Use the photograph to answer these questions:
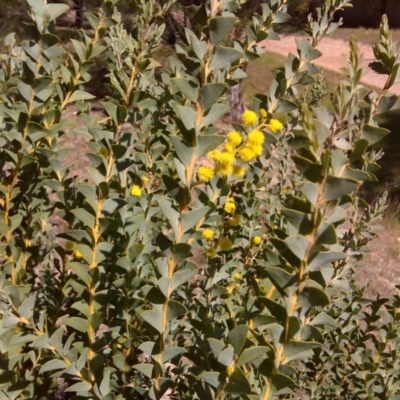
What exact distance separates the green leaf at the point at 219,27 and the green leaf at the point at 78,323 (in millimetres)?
647

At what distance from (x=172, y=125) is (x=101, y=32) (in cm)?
30

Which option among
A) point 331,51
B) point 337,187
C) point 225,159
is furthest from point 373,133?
point 331,51

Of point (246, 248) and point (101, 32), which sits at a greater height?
point (101, 32)

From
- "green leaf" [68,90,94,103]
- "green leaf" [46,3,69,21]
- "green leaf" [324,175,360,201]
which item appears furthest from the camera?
"green leaf" [68,90,94,103]

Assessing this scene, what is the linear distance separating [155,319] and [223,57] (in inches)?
19.5

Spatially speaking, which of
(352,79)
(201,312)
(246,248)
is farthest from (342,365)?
(352,79)

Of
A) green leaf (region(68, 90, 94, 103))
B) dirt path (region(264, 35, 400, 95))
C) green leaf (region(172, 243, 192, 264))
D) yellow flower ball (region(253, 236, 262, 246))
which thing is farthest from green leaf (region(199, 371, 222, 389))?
dirt path (region(264, 35, 400, 95))

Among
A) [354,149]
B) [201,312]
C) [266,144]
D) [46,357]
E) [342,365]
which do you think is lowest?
[342,365]

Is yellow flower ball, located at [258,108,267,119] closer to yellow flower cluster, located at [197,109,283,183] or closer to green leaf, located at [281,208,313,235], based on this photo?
yellow flower cluster, located at [197,109,283,183]

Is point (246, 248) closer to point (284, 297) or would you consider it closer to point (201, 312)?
point (201, 312)

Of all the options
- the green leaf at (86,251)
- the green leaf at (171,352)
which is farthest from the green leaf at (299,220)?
the green leaf at (86,251)

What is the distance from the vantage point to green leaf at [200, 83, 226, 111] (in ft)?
2.99

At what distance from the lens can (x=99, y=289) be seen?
132 cm

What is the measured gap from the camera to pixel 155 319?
1.02 m
